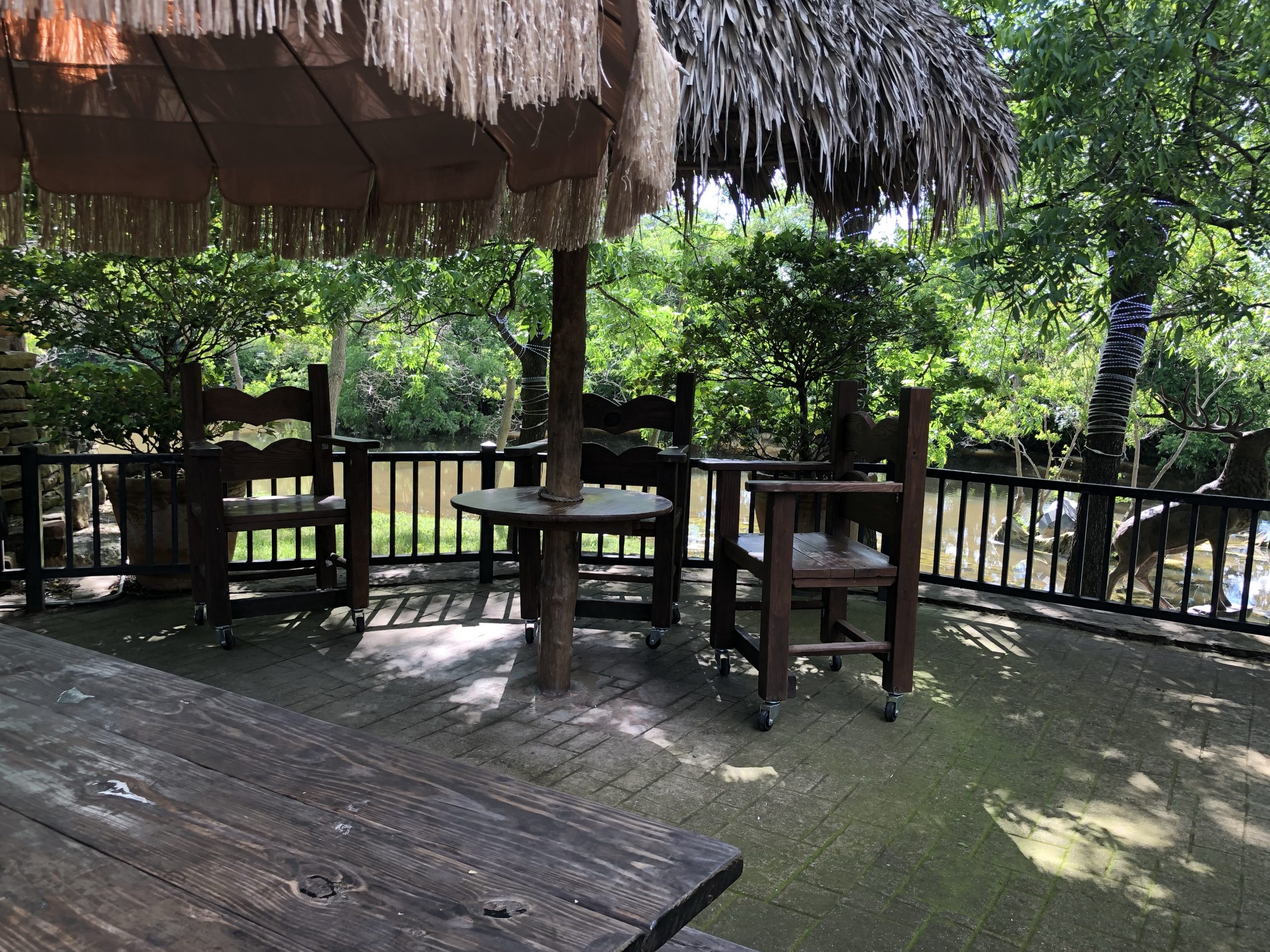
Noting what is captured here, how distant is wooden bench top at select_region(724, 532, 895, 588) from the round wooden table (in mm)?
377

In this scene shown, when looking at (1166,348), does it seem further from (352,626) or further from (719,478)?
(352,626)

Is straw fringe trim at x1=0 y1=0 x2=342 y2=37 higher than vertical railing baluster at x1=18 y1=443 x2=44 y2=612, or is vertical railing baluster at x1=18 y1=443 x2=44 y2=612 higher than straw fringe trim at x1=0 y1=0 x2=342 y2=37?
straw fringe trim at x1=0 y1=0 x2=342 y2=37

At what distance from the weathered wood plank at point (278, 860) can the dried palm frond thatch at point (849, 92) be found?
278 cm

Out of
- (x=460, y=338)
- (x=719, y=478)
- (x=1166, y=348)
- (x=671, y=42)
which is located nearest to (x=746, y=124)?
(x=671, y=42)

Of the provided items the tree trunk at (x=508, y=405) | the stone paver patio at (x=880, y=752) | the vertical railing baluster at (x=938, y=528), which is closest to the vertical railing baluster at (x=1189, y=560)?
the stone paver patio at (x=880, y=752)

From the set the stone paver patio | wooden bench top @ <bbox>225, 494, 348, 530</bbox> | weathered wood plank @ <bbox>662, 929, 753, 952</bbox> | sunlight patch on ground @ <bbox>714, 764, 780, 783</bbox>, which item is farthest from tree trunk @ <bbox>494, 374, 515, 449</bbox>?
weathered wood plank @ <bbox>662, 929, 753, 952</bbox>

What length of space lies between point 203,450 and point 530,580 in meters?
1.56

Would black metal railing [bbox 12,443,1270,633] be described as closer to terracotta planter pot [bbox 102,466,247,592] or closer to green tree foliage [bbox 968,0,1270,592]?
terracotta planter pot [bbox 102,466,247,592]

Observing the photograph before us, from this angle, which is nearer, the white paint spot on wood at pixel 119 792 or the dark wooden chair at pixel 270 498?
the white paint spot on wood at pixel 119 792

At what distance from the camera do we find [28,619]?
13.9ft

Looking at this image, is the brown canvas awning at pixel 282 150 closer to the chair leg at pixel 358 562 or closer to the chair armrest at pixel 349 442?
the chair armrest at pixel 349 442

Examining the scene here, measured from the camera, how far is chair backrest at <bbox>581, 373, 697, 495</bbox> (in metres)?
4.16

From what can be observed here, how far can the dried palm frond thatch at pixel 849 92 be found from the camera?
332 cm

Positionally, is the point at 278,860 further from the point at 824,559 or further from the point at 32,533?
the point at 32,533
